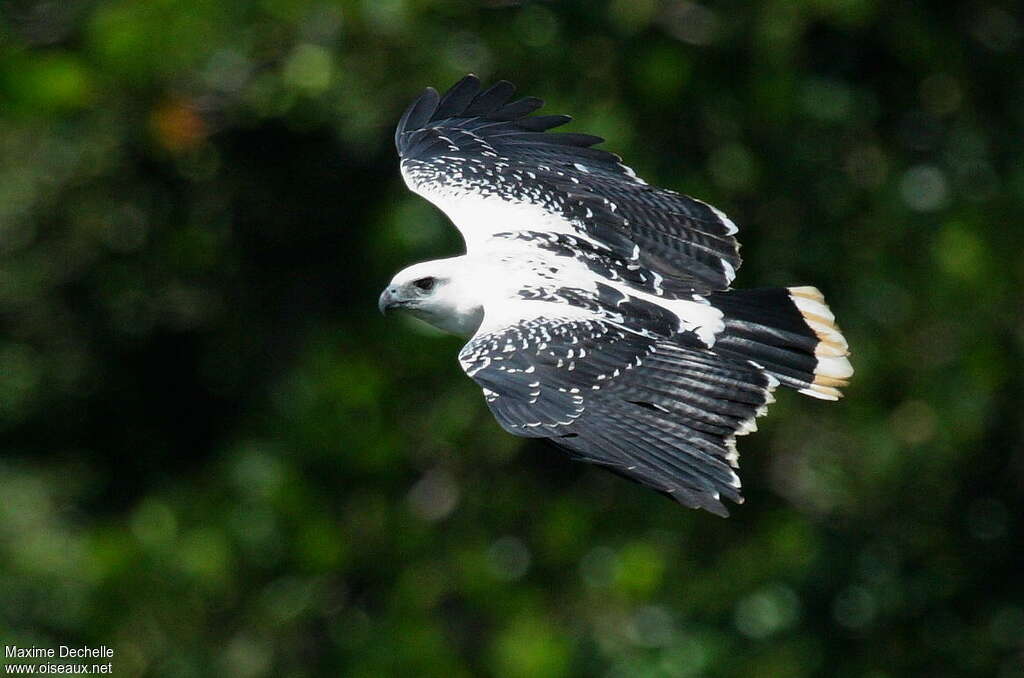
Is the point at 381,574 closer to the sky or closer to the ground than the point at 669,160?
closer to the ground

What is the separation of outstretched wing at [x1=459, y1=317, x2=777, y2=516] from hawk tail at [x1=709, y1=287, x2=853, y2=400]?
36 cm

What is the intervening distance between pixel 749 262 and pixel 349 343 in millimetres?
2309

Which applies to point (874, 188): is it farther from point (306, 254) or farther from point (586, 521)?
point (306, 254)

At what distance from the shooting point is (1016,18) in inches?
462

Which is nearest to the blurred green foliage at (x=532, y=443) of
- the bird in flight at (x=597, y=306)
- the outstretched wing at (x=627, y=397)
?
the bird in flight at (x=597, y=306)

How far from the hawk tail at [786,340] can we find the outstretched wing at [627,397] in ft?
1.18

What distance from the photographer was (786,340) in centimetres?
739

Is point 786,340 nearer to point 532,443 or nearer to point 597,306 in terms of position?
point 597,306

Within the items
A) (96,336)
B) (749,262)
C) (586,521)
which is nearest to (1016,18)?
(749,262)

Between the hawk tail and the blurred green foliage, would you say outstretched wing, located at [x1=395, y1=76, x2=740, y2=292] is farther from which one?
the blurred green foliage

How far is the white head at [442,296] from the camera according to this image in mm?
7566

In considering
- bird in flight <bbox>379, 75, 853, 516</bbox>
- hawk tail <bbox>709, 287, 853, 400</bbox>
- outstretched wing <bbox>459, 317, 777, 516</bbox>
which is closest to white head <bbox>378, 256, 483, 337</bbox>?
bird in flight <bbox>379, 75, 853, 516</bbox>

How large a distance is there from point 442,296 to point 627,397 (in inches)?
50.1

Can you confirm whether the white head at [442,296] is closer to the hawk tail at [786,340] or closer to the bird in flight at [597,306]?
the bird in flight at [597,306]
